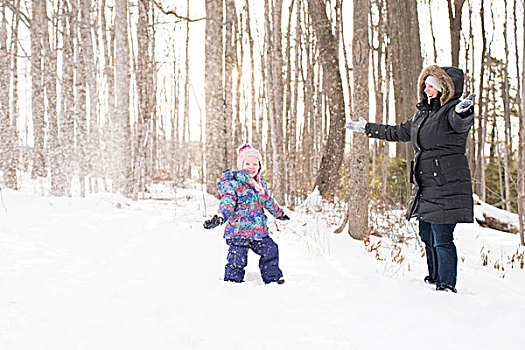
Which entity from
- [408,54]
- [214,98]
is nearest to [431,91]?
[408,54]

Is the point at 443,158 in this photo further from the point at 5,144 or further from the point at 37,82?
the point at 37,82

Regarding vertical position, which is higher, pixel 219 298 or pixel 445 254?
pixel 445 254

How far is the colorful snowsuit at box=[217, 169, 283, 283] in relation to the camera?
125 inches

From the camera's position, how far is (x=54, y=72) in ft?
30.4

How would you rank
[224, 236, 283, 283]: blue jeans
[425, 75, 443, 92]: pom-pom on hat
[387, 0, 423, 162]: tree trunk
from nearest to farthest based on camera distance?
[425, 75, 443, 92]: pom-pom on hat < [224, 236, 283, 283]: blue jeans < [387, 0, 423, 162]: tree trunk

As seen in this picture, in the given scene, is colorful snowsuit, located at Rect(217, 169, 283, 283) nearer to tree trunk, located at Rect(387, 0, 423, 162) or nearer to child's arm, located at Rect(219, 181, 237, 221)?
child's arm, located at Rect(219, 181, 237, 221)

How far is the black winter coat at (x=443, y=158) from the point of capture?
9.50ft

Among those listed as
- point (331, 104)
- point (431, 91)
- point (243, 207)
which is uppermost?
point (331, 104)

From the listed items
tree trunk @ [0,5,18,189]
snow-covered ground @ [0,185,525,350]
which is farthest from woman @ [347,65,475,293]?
tree trunk @ [0,5,18,189]

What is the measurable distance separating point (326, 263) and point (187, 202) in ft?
16.0

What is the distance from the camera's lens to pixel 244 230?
3227mm

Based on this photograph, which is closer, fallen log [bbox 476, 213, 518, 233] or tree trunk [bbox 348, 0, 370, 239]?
tree trunk [bbox 348, 0, 370, 239]

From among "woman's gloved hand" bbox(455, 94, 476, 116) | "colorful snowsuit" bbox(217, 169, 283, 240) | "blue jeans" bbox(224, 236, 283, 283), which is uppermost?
"woman's gloved hand" bbox(455, 94, 476, 116)

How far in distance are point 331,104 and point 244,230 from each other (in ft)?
17.0
